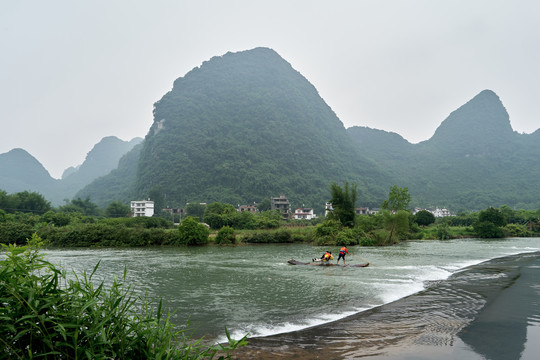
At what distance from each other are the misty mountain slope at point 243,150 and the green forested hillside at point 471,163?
2254 centimetres

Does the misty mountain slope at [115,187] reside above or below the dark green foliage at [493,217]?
above

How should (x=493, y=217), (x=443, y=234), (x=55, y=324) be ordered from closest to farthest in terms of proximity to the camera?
(x=55, y=324), (x=443, y=234), (x=493, y=217)

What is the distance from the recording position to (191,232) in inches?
1464

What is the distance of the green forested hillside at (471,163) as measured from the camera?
126 metres

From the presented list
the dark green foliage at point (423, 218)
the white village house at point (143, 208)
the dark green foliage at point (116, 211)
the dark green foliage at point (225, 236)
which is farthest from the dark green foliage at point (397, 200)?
the white village house at point (143, 208)

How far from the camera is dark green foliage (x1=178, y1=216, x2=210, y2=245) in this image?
37.2 meters

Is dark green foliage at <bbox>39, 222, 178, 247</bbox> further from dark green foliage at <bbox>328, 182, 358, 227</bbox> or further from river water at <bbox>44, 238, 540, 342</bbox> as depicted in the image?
dark green foliage at <bbox>328, 182, 358, 227</bbox>

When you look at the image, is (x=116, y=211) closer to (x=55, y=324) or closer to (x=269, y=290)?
(x=269, y=290)

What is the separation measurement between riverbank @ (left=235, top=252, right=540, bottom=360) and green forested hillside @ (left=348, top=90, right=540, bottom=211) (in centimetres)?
12455

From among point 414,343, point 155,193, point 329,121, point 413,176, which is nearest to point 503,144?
point 413,176

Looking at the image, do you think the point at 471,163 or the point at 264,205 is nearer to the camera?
the point at 264,205

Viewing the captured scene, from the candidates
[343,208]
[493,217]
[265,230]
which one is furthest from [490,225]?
[265,230]

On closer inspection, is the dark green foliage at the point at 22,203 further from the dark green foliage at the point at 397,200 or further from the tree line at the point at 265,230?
the dark green foliage at the point at 397,200

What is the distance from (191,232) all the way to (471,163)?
6217 inches
